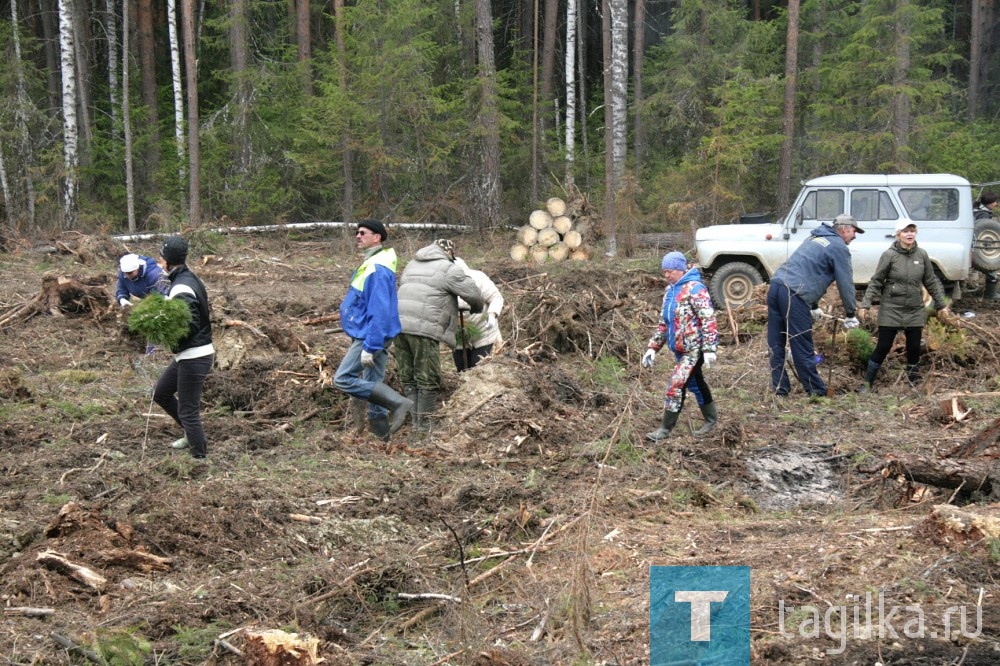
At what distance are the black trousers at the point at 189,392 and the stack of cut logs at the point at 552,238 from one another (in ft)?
37.1

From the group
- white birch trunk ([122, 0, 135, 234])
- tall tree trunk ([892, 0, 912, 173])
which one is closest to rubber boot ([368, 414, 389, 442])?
tall tree trunk ([892, 0, 912, 173])

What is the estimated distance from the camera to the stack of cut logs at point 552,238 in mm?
18359

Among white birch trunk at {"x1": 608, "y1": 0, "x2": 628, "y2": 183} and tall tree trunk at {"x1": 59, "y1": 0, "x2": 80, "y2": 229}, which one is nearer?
white birch trunk at {"x1": 608, "y1": 0, "x2": 628, "y2": 183}

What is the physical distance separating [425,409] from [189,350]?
6.76ft

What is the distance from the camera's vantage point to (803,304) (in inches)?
387

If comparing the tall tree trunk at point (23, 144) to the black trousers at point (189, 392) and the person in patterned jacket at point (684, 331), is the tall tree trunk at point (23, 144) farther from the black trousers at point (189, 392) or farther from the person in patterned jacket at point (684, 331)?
the person in patterned jacket at point (684, 331)

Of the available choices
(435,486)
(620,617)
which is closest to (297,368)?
(435,486)

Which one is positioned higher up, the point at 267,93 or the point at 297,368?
the point at 267,93

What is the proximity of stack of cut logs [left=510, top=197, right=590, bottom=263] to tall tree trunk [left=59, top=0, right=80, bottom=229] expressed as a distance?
34.8ft

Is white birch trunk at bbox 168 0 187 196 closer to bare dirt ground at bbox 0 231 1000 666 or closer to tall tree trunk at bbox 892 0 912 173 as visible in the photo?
bare dirt ground at bbox 0 231 1000 666

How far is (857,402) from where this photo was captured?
31.4ft

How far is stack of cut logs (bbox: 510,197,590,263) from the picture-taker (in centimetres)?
Result: 1836

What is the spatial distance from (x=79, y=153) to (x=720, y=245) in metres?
16.7

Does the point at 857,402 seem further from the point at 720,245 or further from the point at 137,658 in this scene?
the point at 137,658
